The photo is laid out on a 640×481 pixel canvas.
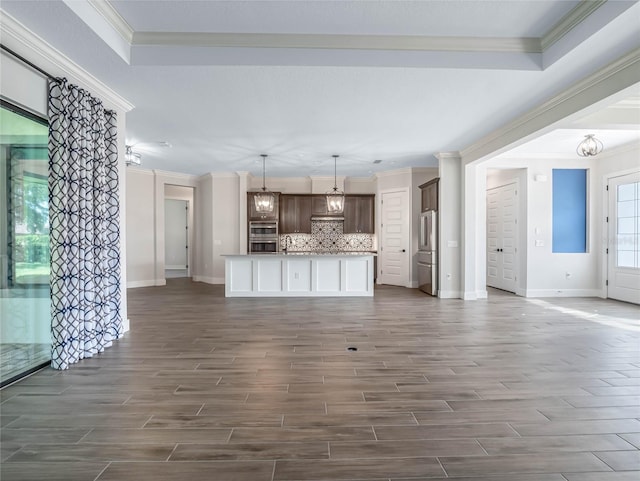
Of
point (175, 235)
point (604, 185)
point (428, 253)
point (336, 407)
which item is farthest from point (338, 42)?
point (175, 235)

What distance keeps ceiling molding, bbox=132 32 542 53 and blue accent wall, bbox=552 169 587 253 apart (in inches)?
194

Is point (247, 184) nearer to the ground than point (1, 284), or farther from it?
farther from it

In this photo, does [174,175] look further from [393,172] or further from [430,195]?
[430,195]

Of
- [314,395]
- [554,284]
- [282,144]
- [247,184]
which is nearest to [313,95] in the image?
[282,144]

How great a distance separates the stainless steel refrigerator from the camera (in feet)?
23.9

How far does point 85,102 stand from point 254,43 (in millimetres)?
1899

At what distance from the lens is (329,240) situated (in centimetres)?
1020

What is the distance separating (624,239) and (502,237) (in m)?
2.20

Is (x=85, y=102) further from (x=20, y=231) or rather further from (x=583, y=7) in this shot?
(x=583, y=7)

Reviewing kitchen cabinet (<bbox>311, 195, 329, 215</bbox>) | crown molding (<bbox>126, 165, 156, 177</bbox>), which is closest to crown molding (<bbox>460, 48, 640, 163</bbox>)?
kitchen cabinet (<bbox>311, 195, 329, 215</bbox>)

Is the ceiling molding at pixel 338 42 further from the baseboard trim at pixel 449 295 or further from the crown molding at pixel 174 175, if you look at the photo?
the crown molding at pixel 174 175

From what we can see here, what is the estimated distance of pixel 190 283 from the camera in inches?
376

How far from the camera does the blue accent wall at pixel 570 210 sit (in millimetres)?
7281

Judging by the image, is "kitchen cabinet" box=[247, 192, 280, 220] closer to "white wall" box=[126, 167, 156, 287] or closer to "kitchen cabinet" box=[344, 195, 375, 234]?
"kitchen cabinet" box=[344, 195, 375, 234]
